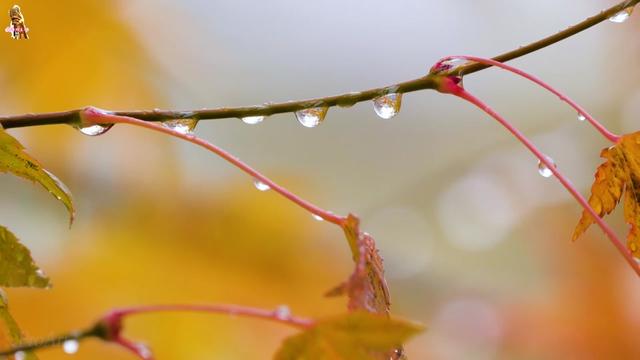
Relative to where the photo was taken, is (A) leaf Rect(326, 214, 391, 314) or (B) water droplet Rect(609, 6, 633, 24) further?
(B) water droplet Rect(609, 6, 633, 24)

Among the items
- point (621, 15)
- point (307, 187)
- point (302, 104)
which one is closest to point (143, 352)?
point (302, 104)

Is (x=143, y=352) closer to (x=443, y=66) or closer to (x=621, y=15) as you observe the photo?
(x=443, y=66)

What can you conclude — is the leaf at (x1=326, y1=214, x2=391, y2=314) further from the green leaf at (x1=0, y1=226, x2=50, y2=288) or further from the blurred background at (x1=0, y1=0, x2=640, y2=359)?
the blurred background at (x1=0, y1=0, x2=640, y2=359)

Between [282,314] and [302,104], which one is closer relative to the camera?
[282,314]

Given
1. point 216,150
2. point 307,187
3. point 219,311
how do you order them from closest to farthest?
point 219,311
point 216,150
point 307,187

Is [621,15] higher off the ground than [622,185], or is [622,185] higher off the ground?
[621,15]

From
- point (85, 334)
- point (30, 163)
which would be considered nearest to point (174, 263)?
point (30, 163)

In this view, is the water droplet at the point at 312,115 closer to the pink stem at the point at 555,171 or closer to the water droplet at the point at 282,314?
the pink stem at the point at 555,171

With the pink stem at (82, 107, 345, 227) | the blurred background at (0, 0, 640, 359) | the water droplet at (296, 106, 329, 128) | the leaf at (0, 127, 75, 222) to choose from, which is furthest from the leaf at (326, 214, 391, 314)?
the blurred background at (0, 0, 640, 359)
